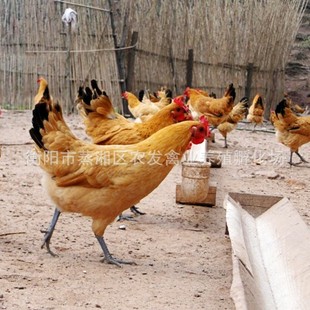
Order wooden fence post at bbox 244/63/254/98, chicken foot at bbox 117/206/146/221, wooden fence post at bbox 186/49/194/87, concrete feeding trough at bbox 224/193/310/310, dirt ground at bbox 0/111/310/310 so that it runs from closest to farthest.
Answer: concrete feeding trough at bbox 224/193/310/310, dirt ground at bbox 0/111/310/310, chicken foot at bbox 117/206/146/221, wooden fence post at bbox 186/49/194/87, wooden fence post at bbox 244/63/254/98

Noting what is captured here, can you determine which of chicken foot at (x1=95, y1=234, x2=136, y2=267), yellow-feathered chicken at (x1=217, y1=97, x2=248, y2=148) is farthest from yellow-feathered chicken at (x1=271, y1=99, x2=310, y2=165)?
chicken foot at (x1=95, y1=234, x2=136, y2=267)

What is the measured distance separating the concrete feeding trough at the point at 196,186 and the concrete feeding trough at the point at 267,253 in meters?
0.72

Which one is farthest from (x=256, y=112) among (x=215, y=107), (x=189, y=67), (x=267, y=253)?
(x=267, y=253)

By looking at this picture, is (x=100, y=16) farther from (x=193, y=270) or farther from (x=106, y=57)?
(x=193, y=270)

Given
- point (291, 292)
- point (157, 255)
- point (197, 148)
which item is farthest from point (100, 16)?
point (291, 292)

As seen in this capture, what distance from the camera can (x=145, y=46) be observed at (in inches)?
498

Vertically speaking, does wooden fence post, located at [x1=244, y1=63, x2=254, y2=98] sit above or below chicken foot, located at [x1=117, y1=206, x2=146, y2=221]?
above

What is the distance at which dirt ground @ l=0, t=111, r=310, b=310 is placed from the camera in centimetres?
339

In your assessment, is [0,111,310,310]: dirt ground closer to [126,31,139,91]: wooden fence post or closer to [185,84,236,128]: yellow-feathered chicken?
[185,84,236,128]: yellow-feathered chicken

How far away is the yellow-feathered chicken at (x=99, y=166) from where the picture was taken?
383cm

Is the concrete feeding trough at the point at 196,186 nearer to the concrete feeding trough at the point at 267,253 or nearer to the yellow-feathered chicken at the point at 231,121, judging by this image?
the concrete feeding trough at the point at 267,253

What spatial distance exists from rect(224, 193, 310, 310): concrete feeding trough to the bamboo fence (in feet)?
24.3

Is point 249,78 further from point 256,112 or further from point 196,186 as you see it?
point 196,186

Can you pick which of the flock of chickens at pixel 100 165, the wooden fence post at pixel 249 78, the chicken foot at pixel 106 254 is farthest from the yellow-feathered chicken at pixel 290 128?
the chicken foot at pixel 106 254
